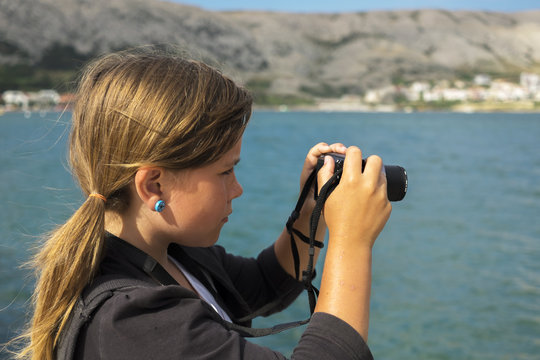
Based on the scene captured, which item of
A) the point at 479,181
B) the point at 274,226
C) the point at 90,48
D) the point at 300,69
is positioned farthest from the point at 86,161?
the point at 300,69

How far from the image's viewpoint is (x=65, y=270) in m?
0.94

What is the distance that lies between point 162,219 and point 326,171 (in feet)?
1.16

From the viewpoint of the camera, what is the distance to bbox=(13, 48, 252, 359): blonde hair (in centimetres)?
95

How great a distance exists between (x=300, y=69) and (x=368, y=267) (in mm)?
135423

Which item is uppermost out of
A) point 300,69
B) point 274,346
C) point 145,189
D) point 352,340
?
point 145,189

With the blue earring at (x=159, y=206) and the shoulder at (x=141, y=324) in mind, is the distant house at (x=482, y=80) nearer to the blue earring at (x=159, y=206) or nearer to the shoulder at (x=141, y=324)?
the blue earring at (x=159, y=206)

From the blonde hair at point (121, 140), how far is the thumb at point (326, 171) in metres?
0.20

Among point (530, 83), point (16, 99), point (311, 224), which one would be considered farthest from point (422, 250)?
point (530, 83)

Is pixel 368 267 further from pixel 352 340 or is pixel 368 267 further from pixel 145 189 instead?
pixel 145 189

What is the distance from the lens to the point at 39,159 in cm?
2247

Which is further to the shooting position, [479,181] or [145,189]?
[479,181]

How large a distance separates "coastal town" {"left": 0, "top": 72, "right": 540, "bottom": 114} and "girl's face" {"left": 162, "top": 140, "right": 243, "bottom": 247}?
107215 mm

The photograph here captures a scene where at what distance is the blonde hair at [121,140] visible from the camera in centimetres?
95

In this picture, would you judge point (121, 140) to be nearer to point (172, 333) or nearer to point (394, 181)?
point (172, 333)
